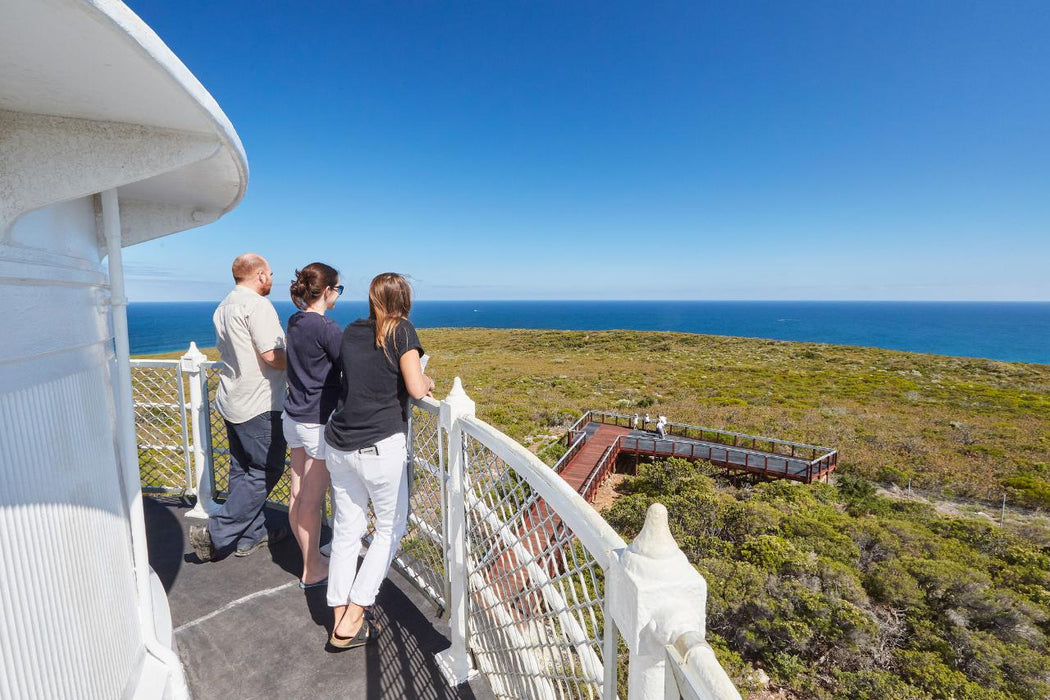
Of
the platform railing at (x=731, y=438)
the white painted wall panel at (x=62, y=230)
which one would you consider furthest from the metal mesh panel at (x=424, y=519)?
the platform railing at (x=731, y=438)

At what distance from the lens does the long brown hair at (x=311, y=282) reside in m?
2.36

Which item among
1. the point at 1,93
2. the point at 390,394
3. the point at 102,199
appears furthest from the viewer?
the point at 390,394

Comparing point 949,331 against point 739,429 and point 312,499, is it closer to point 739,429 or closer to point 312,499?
point 739,429

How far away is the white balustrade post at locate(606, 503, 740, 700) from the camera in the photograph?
901 millimetres

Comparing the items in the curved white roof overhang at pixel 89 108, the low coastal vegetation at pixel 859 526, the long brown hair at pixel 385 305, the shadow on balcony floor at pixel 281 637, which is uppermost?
the curved white roof overhang at pixel 89 108

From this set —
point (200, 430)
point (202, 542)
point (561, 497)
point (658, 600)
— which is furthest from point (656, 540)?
point (200, 430)

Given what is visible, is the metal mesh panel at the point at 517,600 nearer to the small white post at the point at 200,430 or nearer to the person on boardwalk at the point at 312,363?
the person on boardwalk at the point at 312,363

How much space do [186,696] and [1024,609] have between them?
27.8 ft

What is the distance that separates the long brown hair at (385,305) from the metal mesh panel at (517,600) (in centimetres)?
60

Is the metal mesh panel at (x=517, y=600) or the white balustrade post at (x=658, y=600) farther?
the metal mesh panel at (x=517, y=600)

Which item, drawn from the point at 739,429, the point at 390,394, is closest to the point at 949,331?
the point at 739,429

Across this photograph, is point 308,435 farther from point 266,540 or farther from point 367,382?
point 266,540

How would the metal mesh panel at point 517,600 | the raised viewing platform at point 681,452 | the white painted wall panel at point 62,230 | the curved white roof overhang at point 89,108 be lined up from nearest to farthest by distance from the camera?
the curved white roof overhang at point 89,108, the white painted wall panel at point 62,230, the metal mesh panel at point 517,600, the raised viewing platform at point 681,452

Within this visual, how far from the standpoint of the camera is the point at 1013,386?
2475 cm
